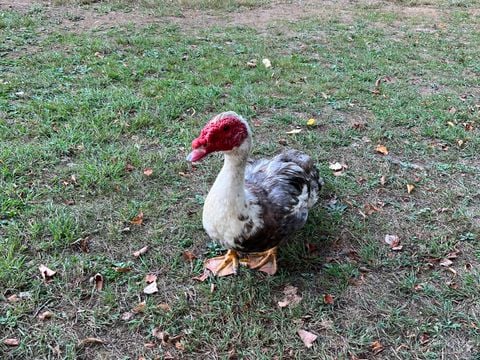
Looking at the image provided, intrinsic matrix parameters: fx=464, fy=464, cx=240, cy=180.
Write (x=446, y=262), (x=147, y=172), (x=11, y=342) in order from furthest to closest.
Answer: (x=147, y=172)
(x=446, y=262)
(x=11, y=342)

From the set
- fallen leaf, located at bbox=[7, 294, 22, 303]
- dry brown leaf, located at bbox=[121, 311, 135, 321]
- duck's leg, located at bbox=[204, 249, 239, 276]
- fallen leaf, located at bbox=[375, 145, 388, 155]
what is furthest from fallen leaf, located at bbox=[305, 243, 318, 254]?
fallen leaf, located at bbox=[7, 294, 22, 303]

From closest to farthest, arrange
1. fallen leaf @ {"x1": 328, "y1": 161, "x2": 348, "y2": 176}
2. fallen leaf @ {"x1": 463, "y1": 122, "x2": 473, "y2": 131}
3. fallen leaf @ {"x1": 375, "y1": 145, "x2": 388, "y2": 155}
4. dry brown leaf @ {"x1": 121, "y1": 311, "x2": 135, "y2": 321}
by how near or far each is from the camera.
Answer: dry brown leaf @ {"x1": 121, "y1": 311, "x2": 135, "y2": 321} → fallen leaf @ {"x1": 328, "y1": 161, "x2": 348, "y2": 176} → fallen leaf @ {"x1": 375, "y1": 145, "x2": 388, "y2": 155} → fallen leaf @ {"x1": 463, "y1": 122, "x2": 473, "y2": 131}

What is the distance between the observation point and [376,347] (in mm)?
2594

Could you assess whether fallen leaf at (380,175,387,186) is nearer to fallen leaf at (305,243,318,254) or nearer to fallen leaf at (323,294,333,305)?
fallen leaf at (305,243,318,254)

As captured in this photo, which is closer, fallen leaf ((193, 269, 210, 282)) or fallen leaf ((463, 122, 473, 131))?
fallen leaf ((193, 269, 210, 282))

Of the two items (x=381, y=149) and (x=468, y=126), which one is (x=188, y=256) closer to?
(x=381, y=149)

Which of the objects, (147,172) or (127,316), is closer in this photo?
(127,316)

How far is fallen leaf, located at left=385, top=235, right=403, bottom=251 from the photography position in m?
3.32

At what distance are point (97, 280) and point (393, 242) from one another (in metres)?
2.07

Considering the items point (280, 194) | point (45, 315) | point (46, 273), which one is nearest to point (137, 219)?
point (46, 273)

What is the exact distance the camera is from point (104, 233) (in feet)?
10.8

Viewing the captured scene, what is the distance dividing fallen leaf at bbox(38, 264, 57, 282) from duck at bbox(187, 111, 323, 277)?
967 millimetres

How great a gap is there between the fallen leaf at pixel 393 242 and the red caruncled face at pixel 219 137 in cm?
147

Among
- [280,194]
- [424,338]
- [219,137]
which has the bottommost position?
[424,338]
